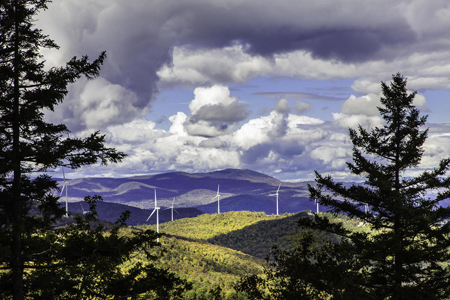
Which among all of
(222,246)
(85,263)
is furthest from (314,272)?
(222,246)

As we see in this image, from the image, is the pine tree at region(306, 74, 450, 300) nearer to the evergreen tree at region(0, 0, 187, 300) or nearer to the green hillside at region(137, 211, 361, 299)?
the evergreen tree at region(0, 0, 187, 300)

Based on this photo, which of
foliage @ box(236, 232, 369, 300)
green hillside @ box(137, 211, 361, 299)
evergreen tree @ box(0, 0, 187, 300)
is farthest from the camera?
green hillside @ box(137, 211, 361, 299)

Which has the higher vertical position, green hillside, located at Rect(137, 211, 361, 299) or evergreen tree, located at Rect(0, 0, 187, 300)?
evergreen tree, located at Rect(0, 0, 187, 300)

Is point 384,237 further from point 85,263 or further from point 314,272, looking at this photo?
point 85,263

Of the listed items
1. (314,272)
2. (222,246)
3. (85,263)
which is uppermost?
(85,263)

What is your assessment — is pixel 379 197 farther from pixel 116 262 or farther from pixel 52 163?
pixel 52 163

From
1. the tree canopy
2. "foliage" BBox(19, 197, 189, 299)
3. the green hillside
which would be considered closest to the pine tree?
the tree canopy

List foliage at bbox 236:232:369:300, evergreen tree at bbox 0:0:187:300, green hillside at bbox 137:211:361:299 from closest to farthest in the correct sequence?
1. evergreen tree at bbox 0:0:187:300
2. foliage at bbox 236:232:369:300
3. green hillside at bbox 137:211:361:299

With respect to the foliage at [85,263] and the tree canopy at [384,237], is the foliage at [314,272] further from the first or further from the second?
the foliage at [85,263]

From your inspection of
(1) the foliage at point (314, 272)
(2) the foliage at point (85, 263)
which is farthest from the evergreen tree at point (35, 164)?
(1) the foliage at point (314, 272)
